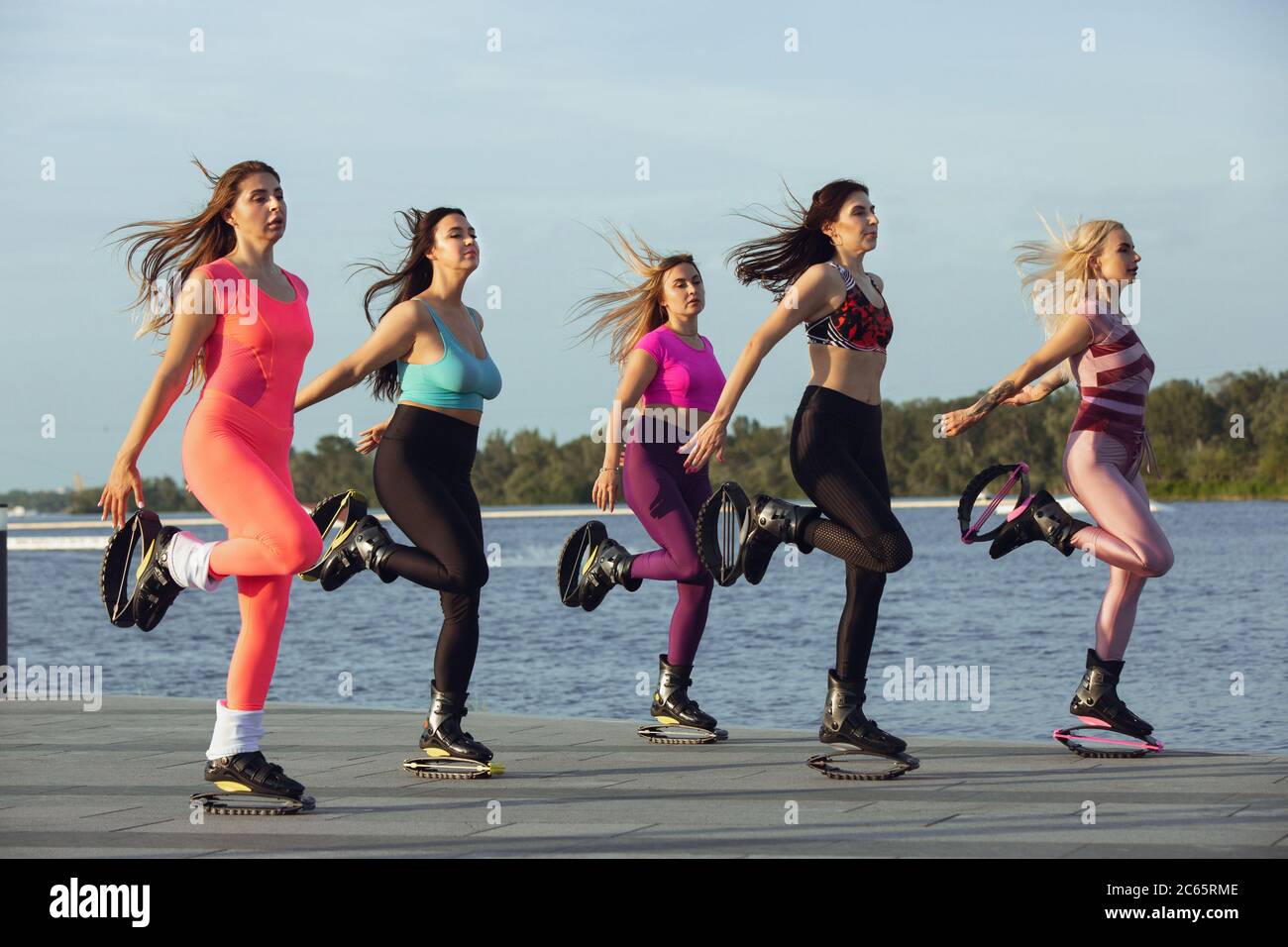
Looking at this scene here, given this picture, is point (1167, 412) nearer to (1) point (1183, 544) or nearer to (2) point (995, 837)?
(1) point (1183, 544)

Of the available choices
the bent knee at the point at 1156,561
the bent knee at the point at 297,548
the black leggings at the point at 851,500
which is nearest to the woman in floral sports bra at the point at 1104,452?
the bent knee at the point at 1156,561

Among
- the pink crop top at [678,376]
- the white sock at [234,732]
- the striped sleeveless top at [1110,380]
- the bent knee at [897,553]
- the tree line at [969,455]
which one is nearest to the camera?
the white sock at [234,732]

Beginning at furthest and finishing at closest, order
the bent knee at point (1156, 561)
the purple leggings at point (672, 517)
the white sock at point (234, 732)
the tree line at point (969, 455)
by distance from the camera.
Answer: the tree line at point (969, 455)
the purple leggings at point (672, 517)
the bent knee at point (1156, 561)
the white sock at point (234, 732)

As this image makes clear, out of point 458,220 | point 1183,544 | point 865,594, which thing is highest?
point 458,220

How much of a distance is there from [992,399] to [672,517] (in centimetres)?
159

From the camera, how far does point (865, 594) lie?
652cm

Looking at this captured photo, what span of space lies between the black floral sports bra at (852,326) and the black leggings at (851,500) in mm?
210

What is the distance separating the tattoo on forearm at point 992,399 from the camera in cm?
701

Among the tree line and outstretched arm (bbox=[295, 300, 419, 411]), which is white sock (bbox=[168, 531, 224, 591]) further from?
the tree line

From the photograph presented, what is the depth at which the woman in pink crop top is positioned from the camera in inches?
302

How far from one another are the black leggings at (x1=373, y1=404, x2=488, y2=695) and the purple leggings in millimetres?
1104

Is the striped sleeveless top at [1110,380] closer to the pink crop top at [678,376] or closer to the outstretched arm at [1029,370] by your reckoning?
the outstretched arm at [1029,370]
